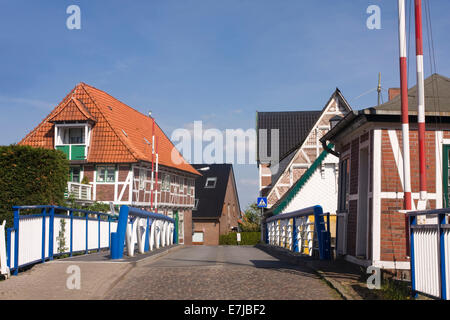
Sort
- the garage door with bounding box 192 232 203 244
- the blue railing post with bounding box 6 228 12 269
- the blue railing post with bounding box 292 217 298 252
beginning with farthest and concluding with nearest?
the garage door with bounding box 192 232 203 244
the blue railing post with bounding box 292 217 298 252
the blue railing post with bounding box 6 228 12 269

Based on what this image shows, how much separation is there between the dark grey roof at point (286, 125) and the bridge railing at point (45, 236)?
33829mm

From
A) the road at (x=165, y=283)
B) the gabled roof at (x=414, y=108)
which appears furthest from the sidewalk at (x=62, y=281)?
the gabled roof at (x=414, y=108)

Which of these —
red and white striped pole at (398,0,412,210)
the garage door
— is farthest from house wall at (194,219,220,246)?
red and white striped pole at (398,0,412,210)

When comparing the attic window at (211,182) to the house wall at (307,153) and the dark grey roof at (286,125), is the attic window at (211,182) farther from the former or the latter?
the house wall at (307,153)

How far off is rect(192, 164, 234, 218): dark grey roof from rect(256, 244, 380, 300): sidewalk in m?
44.9

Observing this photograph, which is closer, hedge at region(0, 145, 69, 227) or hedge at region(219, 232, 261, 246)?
hedge at region(0, 145, 69, 227)

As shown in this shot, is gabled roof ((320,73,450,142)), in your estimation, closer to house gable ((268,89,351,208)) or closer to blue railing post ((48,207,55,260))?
blue railing post ((48,207,55,260))

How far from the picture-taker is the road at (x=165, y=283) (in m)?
7.84

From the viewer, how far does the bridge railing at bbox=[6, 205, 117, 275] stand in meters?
9.60

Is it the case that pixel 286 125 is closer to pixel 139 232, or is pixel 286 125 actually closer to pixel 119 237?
pixel 139 232
